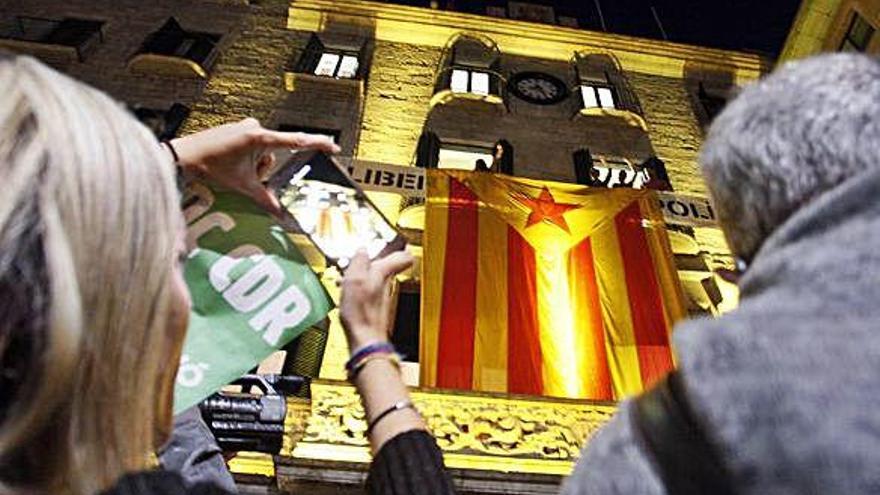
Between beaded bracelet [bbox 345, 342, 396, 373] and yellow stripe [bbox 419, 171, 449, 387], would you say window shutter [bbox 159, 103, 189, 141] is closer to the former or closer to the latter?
yellow stripe [bbox 419, 171, 449, 387]

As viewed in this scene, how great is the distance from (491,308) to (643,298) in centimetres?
182

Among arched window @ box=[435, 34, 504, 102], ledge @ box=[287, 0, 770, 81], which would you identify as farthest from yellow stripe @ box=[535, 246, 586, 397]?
ledge @ box=[287, 0, 770, 81]

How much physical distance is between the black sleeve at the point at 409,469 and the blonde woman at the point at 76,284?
520 millimetres

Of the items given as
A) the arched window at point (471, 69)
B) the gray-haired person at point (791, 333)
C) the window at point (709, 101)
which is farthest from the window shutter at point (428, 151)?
the gray-haired person at point (791, 333)

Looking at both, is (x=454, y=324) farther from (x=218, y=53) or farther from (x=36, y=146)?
(x=218, y=53)

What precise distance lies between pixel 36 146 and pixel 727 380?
1.21m

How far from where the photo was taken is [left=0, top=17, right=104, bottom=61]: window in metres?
14.5

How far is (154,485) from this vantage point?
4.25 ft

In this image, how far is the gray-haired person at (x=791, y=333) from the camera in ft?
3.09

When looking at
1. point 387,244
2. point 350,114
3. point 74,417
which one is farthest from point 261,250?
point 350,114

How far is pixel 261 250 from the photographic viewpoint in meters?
2.75

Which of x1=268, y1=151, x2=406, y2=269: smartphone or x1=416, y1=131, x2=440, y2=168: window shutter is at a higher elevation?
x1=416, y1=131, x2=440, y2=168: window shutter

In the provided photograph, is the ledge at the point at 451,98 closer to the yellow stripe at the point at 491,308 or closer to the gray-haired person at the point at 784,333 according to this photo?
the yellow stripe at the point at 491,308

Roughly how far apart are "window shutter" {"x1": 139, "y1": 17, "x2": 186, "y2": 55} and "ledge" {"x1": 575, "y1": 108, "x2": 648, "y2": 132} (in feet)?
27.9
